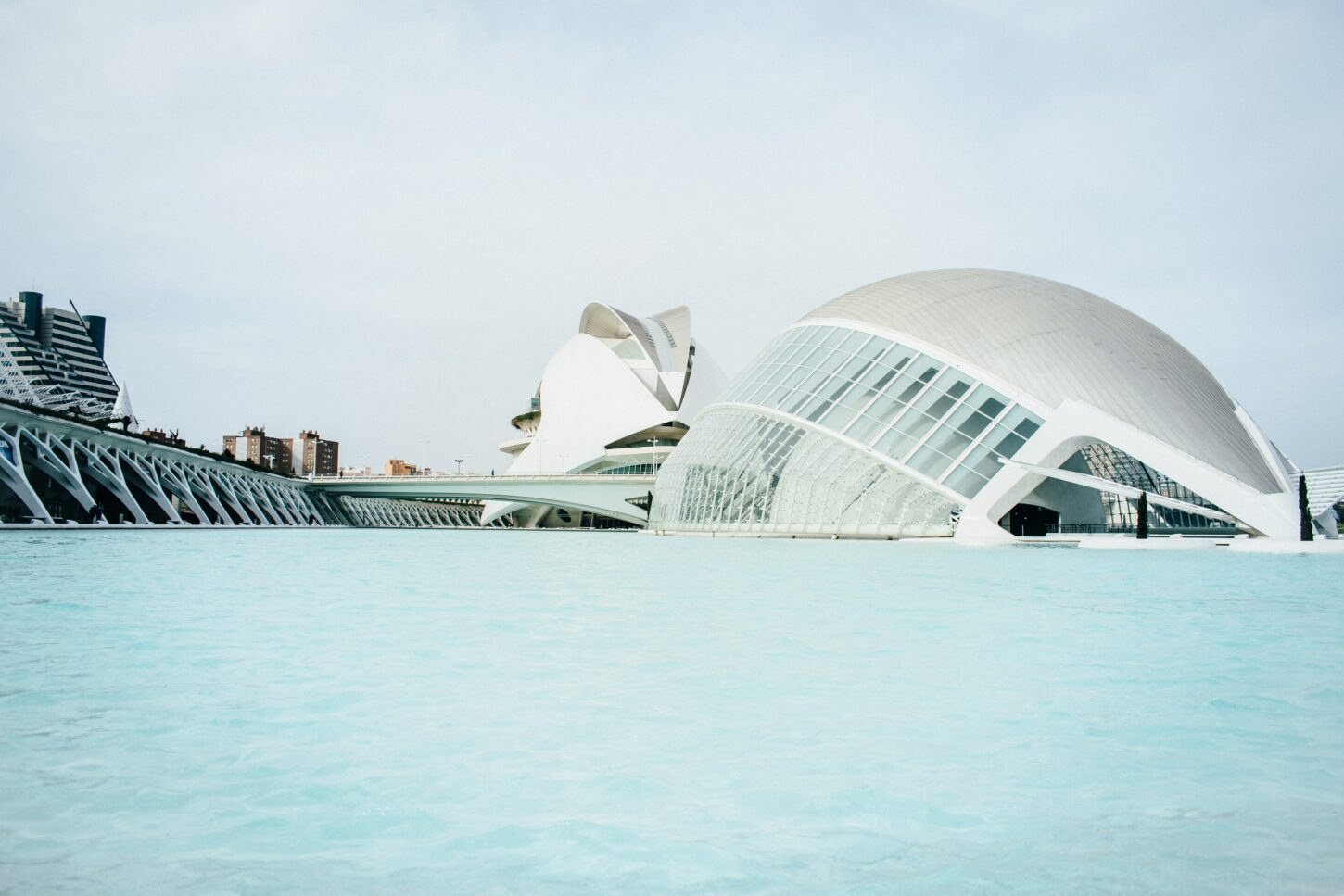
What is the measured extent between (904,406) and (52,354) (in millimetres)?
137529

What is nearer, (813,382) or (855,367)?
(855,367)

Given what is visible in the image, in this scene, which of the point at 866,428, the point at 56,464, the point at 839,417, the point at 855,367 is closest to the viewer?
the point at 866,428

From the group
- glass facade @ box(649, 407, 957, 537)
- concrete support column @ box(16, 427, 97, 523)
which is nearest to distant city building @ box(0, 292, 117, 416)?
concrete support column @ box(16, 427, 97, 523)

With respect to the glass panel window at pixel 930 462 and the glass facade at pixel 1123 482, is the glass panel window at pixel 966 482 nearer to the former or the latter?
the glass panel window at pixel 930 462

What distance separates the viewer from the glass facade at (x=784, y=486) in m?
30.6

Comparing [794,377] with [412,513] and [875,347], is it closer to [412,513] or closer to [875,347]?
[875,347]

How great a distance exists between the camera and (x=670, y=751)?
4727mm

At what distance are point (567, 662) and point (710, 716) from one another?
203 centimetres

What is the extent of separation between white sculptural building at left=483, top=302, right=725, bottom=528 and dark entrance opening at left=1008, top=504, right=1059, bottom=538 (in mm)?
42856

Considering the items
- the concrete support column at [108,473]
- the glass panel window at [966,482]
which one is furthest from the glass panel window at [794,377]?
the concrete support column at [108,473]

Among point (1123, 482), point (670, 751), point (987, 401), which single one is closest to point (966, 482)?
point (987, 401)

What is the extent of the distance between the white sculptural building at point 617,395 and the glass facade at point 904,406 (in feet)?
139

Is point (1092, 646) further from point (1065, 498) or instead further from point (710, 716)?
point (1065, 498)

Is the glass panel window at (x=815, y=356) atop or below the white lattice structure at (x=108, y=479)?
atop
